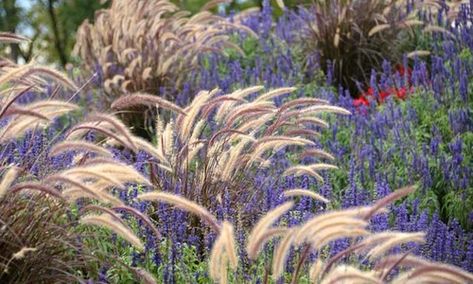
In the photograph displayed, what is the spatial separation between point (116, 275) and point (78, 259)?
0.19 m

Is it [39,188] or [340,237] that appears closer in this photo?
[340,237]

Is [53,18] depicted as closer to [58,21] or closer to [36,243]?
[58,21]

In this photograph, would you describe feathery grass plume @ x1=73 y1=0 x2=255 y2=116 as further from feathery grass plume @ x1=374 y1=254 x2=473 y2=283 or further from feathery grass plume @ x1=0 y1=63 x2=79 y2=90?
feathery grass plume @ x1=374 y1=254 x2=473 y2=283

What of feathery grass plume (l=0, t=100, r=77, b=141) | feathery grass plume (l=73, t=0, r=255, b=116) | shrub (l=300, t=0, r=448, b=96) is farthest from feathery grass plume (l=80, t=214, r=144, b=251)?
shrub (l=300, t=0, r=448, b=96)

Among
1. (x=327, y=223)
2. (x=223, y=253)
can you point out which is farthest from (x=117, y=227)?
(x=327, y=223)

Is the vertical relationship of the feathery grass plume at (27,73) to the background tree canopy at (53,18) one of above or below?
above

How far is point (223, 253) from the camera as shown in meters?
3.24

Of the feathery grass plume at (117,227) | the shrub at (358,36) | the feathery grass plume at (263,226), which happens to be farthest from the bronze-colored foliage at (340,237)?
the shrub at (358,36)

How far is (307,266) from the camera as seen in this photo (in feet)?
13.2

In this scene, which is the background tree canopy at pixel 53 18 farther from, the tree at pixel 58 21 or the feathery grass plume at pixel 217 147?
the feathery grass plume at pixel 217 147

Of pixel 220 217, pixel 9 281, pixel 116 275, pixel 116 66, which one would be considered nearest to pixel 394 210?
pixel 220 217

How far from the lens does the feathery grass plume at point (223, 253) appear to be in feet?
9.84

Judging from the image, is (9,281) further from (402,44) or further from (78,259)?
(402,44)

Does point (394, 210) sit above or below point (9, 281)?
below
